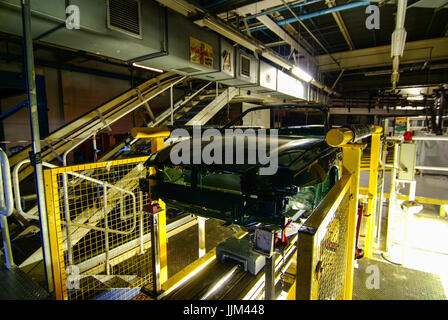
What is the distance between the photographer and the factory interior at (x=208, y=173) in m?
1.77

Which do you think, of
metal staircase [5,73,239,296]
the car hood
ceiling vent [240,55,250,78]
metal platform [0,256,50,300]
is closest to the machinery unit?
the car hood

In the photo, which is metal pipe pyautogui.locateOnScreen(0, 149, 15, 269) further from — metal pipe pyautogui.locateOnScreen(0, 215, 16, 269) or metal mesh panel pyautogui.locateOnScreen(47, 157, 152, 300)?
metal mesh panel pyautogui.locateOnScreen(47, 157, 152, 300)

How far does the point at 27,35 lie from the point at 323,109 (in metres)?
2.92

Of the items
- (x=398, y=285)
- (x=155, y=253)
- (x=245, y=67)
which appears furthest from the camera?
(x=245, y=67)

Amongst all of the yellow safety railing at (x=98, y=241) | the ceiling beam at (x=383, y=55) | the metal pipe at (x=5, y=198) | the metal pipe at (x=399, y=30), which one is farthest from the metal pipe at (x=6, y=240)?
the ceiling beam at (x=383, y=55)

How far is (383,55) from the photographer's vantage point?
779cm

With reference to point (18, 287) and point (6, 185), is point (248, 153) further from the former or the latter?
point (18, 287)

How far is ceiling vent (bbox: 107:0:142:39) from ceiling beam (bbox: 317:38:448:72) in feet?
24.6

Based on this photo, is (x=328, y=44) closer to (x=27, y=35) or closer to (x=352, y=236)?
(x=352, y=236)

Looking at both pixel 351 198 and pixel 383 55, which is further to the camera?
pixel 383 55

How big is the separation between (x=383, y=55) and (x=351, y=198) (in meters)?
8.01

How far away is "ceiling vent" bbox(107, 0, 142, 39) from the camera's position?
110 inches

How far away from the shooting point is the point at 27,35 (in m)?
1.93

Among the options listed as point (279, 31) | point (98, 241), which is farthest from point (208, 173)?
point (279, 31)
